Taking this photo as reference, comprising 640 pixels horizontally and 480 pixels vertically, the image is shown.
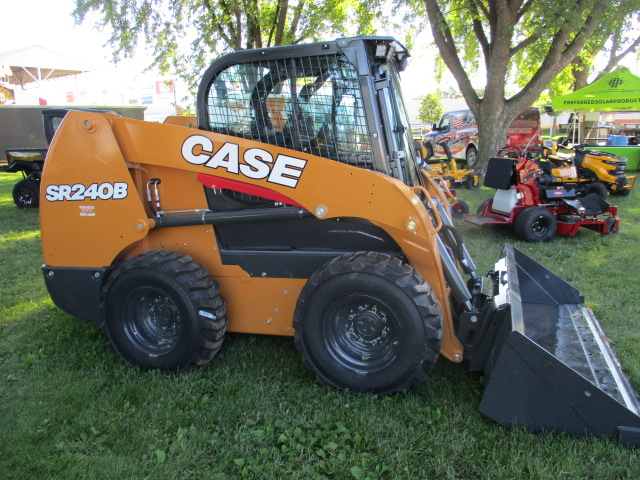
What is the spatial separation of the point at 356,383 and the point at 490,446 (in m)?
0.84

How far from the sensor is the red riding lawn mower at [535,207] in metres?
6.98

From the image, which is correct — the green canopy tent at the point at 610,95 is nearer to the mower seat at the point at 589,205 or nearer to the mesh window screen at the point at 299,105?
the mower seat at the point at 589,205

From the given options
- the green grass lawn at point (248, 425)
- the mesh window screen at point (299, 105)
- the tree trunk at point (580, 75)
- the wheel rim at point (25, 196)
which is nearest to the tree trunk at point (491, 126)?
the green grass lawn at point (248, 425)

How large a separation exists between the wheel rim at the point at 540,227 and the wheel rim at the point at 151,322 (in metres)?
5.44

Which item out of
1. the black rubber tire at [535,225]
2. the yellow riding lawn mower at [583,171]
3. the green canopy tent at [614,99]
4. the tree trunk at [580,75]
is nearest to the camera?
the black rubber tire at [535,225]

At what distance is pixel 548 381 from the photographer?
8.49 ft

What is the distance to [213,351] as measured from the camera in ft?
10.8

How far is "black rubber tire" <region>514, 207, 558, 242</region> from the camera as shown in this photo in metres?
6.93

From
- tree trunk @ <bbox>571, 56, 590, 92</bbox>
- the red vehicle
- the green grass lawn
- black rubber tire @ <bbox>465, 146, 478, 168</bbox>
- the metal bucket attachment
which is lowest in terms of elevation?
the green grass lawn

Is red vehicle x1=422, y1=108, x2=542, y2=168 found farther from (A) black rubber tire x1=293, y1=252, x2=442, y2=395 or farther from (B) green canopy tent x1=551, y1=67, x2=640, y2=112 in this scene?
(A) black rubber tire x1=293, y1=252, x2=442, y2=395

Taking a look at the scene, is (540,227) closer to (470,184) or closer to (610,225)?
(610,225)

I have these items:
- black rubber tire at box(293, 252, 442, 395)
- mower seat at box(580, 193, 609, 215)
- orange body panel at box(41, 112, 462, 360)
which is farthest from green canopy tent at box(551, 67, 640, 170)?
black rubber tire at box(293, 252, 442, 395)

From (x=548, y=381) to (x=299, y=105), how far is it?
219 cm

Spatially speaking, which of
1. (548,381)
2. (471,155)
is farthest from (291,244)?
(471,155)
